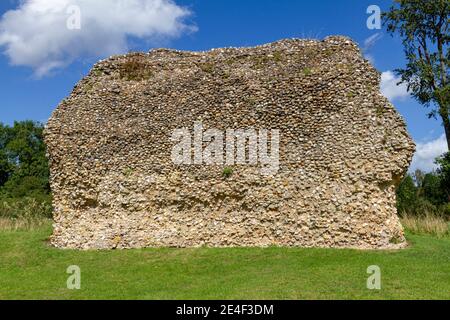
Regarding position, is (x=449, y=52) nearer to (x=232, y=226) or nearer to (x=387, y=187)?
(x=387, y=187)

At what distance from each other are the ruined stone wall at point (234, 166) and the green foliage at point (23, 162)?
30.3 meters

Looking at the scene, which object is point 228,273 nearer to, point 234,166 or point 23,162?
point 234,166

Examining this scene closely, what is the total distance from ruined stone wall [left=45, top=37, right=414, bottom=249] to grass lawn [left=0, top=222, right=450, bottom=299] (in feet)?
2.92

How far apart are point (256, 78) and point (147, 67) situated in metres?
4.32

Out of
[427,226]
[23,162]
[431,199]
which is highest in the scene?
[23,162]

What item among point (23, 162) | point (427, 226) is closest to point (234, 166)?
point (427, 226)

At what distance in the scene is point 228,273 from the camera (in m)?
12.7

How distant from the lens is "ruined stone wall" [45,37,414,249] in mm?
14945

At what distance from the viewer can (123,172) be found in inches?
661

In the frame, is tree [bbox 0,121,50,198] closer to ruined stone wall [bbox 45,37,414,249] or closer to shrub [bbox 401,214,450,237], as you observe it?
ruined stone wall [bbox 45,37,414,249]

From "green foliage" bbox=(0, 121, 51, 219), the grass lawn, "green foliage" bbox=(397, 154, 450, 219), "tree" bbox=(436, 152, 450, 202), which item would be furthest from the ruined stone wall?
"green foliage" bbox=(0, 121, 51, 219)

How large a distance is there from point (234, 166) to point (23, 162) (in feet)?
137
